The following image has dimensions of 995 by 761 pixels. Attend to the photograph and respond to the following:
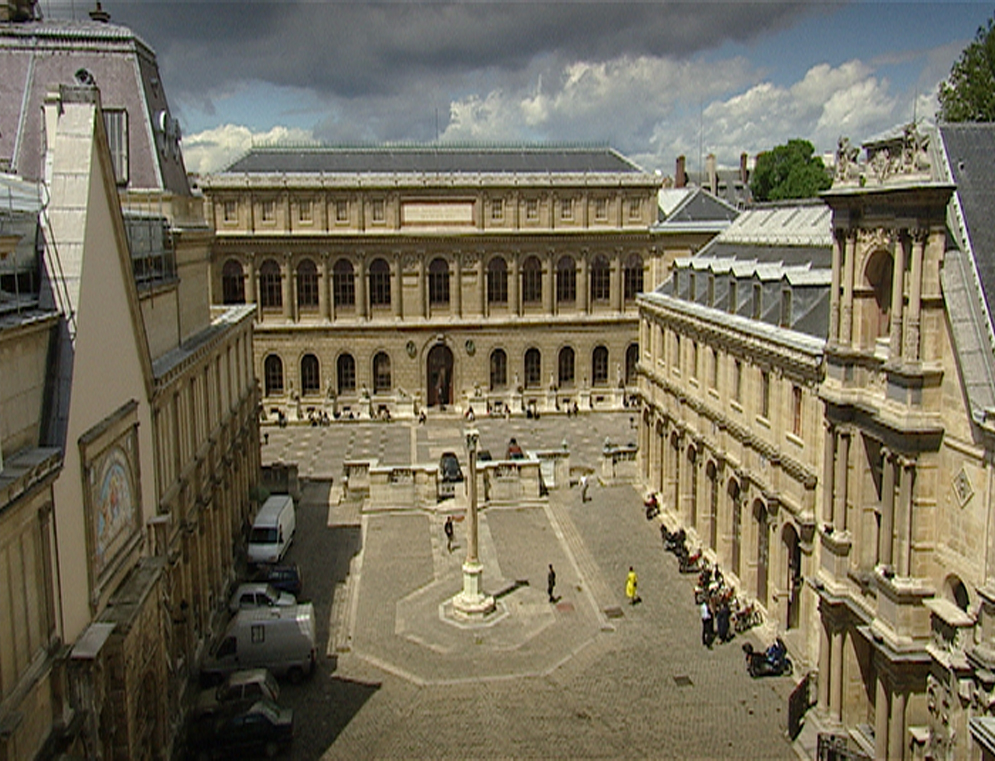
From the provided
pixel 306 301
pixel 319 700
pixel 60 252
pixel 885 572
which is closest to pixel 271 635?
pixel 319 700

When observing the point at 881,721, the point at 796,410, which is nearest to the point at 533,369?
the point at 796,410

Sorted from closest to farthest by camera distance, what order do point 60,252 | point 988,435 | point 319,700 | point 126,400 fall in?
point 60,252 → point 988,435 → point 126,400 → point 319,700

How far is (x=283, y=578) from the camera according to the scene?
38812 mm

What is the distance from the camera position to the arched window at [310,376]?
73875 millimetres

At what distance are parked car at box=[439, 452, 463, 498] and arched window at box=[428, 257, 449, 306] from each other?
70.4 feet

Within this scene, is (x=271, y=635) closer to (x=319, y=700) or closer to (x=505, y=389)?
(x=319, y=700)

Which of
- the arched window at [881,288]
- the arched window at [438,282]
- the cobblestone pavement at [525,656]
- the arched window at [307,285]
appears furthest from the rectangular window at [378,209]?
the arched window at [881,288]

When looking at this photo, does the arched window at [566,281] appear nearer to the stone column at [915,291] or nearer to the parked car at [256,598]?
the parked car at [256,598]

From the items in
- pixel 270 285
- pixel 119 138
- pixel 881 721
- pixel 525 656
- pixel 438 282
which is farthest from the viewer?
pixel 438 282

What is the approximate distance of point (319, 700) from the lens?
3072 cm

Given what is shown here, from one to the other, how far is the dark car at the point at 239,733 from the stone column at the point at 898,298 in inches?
789

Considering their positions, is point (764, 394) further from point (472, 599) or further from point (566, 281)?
point (566, 281)

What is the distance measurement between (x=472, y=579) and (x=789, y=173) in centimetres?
7934

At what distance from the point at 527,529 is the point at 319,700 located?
1859 centimetres
